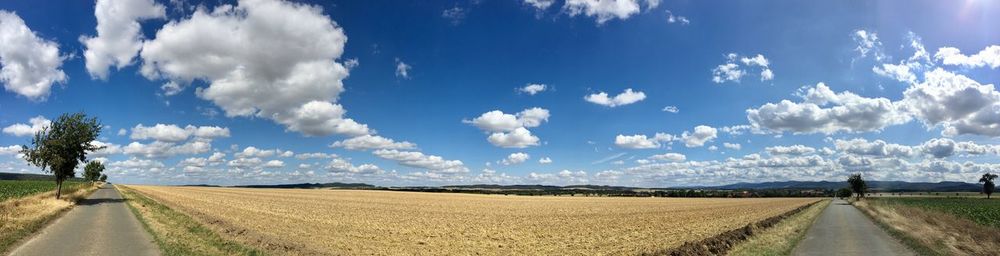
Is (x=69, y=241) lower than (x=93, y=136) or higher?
lower

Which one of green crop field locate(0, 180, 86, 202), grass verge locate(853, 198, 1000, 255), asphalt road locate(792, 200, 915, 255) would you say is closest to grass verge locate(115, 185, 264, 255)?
asphalt road locate(792, 200, 915, 255)

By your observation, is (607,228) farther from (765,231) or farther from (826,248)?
(826,248)

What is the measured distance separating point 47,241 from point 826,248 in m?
30.1

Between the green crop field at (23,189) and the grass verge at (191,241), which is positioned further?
the green crop field at (23,189)

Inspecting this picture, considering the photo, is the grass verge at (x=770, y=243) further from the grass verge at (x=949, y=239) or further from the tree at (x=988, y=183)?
the tree at (x=988, y=183)

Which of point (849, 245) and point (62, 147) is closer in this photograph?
point (849, 245)

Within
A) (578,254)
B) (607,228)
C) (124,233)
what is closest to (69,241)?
(124,233)

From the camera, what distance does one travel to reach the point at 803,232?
30.1 meters

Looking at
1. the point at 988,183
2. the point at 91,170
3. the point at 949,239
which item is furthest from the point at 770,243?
the point at 988,183

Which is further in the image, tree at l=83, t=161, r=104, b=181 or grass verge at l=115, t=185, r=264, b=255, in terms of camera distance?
tree at l=83, t=161, r=104, b=181

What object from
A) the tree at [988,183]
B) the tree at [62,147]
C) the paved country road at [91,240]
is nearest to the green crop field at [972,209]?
the paved country road at [91,240]

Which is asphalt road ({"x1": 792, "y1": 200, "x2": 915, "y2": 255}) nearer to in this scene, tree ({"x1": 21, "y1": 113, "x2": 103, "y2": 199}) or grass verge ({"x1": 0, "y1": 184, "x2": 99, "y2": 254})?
grass verge ({"x1": 0, "y1": 184, "x2": 99, "y2": 254})

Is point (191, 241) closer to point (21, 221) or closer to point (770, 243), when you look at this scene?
point (21, 221)

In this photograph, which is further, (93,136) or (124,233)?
(93,136)
